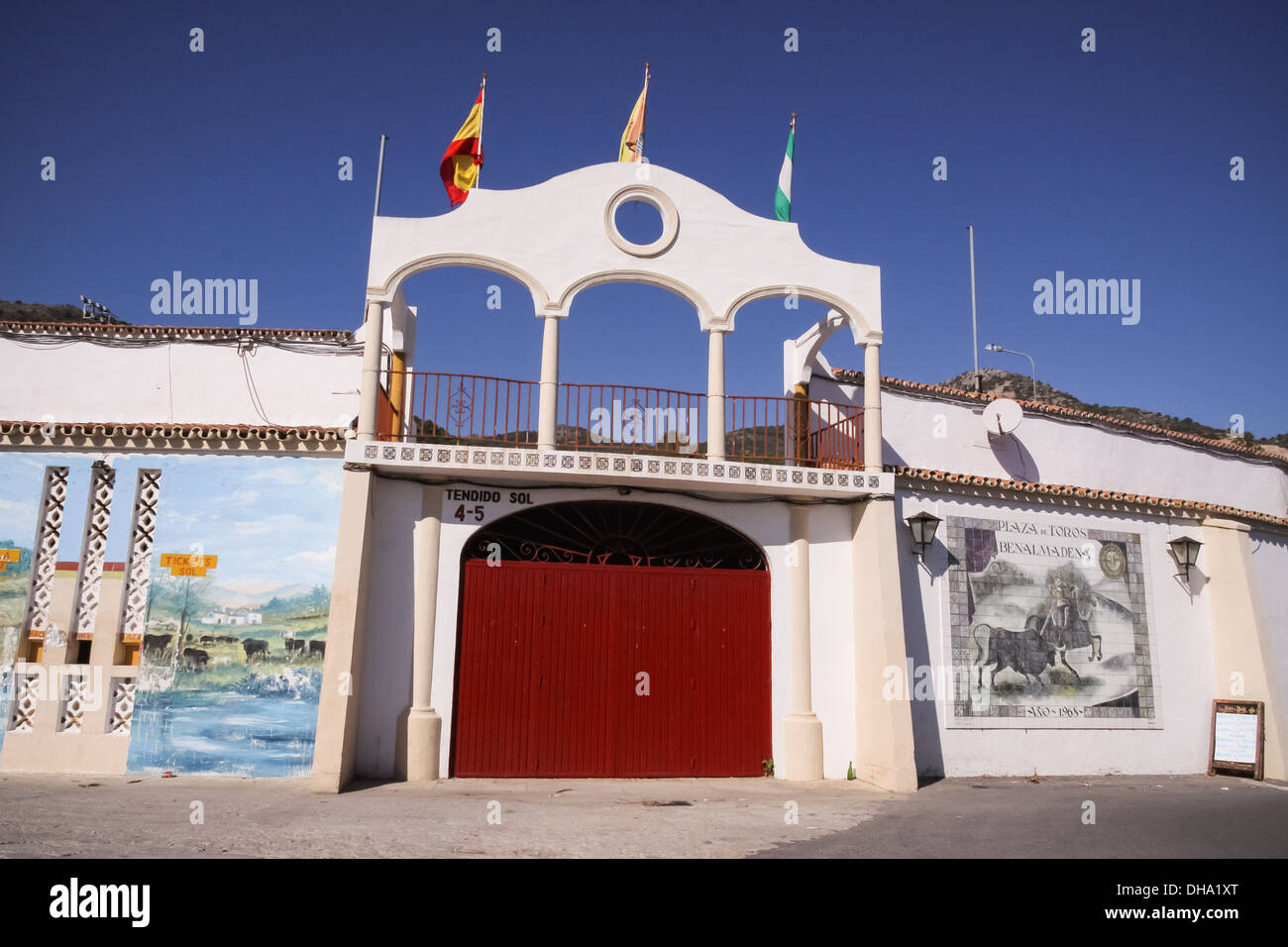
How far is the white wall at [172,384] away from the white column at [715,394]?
534 centimetres

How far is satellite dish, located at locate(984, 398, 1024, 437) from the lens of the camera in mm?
14664

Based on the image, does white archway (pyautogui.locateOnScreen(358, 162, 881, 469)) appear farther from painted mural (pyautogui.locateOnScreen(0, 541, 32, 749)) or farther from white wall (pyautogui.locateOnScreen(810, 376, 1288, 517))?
painted mural (pyautogui.locateOnScreen(0, 541, 32, 749))

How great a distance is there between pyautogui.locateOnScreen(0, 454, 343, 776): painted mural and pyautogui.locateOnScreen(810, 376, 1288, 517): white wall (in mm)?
7223

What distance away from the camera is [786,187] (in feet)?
40.1

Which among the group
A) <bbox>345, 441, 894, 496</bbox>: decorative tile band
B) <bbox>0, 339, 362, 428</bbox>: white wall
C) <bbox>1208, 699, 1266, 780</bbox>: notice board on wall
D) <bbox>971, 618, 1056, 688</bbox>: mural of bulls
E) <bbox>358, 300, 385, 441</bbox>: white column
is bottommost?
<bbox>1208, 699, 1266, 780</bbox>: notice board on wall

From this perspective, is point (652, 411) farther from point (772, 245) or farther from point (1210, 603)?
point (1210, 603)

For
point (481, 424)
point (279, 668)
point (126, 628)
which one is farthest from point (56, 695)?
point (481, 424)

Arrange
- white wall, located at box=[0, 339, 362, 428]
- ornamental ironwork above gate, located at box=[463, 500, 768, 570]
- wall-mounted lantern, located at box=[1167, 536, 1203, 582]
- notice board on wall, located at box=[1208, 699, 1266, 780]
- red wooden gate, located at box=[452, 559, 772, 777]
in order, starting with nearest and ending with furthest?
red wooden gate, located at box=[452, 559, 772, 777], ornamental ironwork above gate, located at box=[463, 500, 768, 570], notice board on wall, located at box=[1208, 699, 1266, 780], wall-mounted lantern, located at box=[1167, 536, 1203, 582], white wall, located at box=[0, 339, 362, 428]

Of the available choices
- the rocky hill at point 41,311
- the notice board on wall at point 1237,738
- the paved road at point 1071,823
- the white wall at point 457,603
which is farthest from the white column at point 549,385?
the rocky hill at point 41,311

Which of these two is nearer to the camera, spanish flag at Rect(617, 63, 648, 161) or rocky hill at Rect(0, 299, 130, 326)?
spanish flag at Rect(617, 63, 648, 161)

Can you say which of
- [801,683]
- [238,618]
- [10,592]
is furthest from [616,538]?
[10,592]

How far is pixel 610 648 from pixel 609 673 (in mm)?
282

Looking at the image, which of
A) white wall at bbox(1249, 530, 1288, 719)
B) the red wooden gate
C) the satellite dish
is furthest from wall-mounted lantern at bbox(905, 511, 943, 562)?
white wall at bbox(1249, 530, 1288, 719)

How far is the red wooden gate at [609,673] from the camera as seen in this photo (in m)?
10.4
